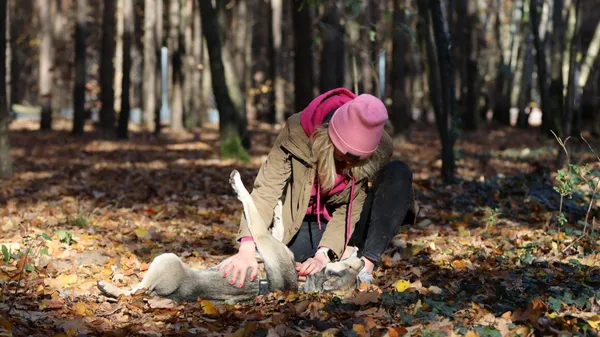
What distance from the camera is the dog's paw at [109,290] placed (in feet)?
13.3

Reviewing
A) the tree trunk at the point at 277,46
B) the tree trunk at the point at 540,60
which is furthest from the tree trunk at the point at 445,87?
the tree trunk at the point at 277,46

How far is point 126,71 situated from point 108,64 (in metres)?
0.65

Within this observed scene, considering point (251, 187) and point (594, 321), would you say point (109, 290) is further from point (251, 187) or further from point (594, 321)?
point (251, 187)

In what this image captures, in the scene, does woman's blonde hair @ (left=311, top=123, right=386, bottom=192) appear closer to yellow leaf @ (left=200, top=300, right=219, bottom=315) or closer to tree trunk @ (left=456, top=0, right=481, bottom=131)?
yellow leaf @ (left=200, top=300, right=219, bottom=315)

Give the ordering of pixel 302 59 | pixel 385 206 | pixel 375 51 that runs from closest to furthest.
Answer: pixel 385 206 → pixel 375 51 → pixel 302 59

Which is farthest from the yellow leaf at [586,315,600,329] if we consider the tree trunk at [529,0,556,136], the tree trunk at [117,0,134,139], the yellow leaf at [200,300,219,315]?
the tree trunk at [117,0,134,139]

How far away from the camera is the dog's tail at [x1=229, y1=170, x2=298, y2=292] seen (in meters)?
4.07

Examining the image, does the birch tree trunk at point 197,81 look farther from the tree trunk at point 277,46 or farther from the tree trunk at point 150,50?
the tree trunk at point 277,46

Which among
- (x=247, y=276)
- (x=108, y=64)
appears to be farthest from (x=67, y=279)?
(x=108, y=64)

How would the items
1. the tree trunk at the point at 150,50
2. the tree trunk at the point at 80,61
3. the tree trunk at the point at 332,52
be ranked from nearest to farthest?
the tree trunk at the point at 332,52 → the tree trunk at the point at 80,61 → the tree trunk at the point at 150,50

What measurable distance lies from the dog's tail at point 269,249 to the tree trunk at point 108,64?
567 inches

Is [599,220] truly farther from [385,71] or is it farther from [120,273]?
[385,71]

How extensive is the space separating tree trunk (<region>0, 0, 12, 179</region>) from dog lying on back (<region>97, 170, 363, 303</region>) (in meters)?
5.96

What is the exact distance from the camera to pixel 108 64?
1764 centimetres
